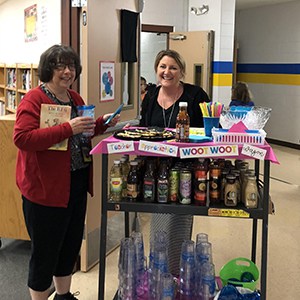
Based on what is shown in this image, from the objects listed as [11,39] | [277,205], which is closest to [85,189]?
[277,205]

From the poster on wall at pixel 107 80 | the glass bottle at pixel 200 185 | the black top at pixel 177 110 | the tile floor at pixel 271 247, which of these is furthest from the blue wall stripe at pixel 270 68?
the glass bottle at pixel 200 185

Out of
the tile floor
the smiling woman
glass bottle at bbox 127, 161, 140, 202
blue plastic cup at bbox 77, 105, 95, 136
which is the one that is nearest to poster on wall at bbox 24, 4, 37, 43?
the tile floor

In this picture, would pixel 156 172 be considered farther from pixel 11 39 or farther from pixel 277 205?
pixel 11 39

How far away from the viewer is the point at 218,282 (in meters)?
Answer: 2.42

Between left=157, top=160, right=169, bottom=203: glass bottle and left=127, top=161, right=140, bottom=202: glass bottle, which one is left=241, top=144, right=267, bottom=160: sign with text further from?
left=127, top=161, right=140, bottom=202: glass bottle

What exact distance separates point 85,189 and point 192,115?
2.35ft

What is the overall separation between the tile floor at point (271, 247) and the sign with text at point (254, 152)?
1332 millimetres

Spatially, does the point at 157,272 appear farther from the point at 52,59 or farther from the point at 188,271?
the point at 52,59

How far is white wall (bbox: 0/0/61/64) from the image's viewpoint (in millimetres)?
4398

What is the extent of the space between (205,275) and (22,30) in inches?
184

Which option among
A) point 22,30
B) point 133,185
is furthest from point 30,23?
point 133,185

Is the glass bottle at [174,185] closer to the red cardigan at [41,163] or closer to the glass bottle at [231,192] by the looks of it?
the glass bottle at [231,192]

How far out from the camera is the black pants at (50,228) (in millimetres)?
2129

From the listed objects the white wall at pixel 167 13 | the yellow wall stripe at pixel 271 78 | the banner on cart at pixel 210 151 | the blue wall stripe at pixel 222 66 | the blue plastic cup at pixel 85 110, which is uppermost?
the white wall at pixel 167 13
